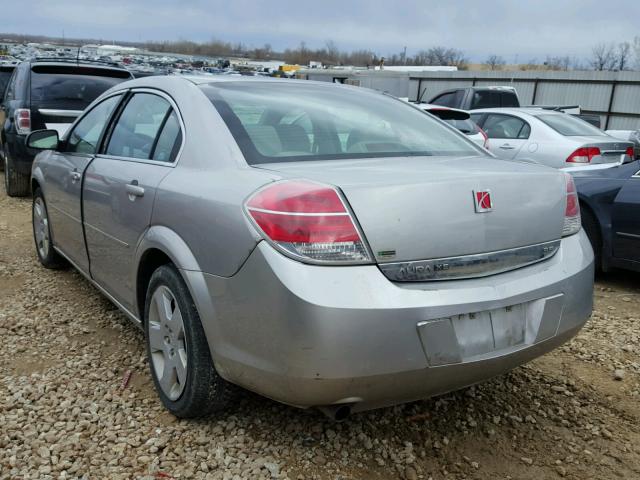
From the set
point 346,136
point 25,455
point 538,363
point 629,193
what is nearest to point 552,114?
point 629,193

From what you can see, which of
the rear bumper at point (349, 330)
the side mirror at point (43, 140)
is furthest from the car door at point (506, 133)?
the rear bumper at point (349, 330)

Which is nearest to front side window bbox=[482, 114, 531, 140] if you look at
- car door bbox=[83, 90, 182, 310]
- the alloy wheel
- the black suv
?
the black suv

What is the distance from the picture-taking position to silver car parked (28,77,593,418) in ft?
6.60

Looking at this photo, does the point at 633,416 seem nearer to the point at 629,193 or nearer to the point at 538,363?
the point at 538,363

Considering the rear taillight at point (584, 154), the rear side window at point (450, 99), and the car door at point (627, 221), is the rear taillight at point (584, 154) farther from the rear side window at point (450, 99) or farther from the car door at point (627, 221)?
the rear side window at point (450, 99)

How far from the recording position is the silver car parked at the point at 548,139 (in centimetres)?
791

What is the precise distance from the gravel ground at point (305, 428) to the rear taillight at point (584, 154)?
192 inches

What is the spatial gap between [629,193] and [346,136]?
2997mm

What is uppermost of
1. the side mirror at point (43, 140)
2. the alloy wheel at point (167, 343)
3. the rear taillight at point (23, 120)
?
the side mirror at point (43, 140)

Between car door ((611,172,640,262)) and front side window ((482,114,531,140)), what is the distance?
171 inches

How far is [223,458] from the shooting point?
2418 millimetres

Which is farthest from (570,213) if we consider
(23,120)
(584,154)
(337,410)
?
(23,120)

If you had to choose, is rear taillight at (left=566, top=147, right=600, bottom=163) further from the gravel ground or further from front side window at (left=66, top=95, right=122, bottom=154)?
front side window at (left=66, top=95, right=122, bottom=154)

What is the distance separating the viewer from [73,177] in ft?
12.5
